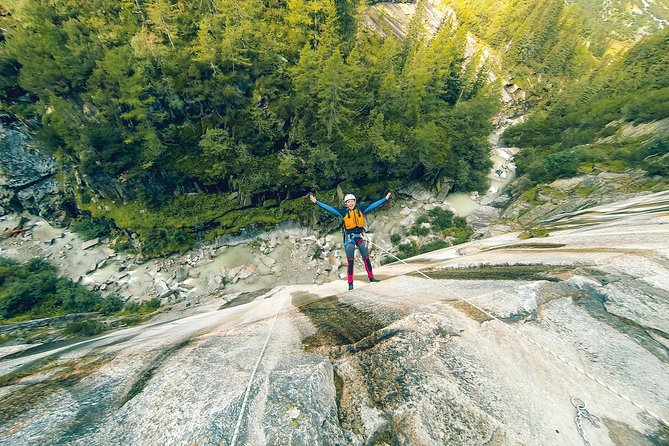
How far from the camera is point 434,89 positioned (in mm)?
27734

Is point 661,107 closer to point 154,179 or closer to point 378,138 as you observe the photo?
point 378,138

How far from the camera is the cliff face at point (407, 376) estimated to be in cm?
276

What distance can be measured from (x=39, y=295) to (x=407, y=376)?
25901mm

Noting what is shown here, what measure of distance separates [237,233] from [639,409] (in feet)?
76.0

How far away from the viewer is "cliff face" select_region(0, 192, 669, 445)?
276 centimetres

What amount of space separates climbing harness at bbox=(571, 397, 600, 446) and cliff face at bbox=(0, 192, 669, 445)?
0.13 feet

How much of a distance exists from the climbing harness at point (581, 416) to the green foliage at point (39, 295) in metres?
24.3

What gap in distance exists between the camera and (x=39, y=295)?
18094 millimetres

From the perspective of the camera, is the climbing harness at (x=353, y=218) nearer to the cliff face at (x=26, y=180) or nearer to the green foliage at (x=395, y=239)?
the green foliage at (x=395, y=239)

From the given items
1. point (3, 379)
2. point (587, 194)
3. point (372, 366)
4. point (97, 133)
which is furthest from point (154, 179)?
point (587, 194)

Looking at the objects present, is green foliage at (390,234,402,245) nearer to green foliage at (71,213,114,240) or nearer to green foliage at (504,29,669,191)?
green foliage at (504,29,669,191)

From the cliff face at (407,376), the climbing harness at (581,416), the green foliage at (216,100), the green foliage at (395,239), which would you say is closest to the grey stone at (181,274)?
the green foliage at (216,100)

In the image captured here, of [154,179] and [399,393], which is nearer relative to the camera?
[399,393]

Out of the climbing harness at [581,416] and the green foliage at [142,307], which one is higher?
the green foliage at [142,307]
